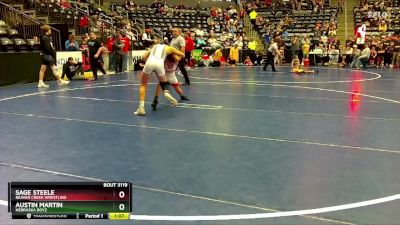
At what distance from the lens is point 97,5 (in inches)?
1112

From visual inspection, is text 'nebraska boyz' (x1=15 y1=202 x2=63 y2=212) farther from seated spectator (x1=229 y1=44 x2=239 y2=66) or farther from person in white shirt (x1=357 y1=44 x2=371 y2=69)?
seated spectator (x1=229 y1=44 x2=239 y2=66)

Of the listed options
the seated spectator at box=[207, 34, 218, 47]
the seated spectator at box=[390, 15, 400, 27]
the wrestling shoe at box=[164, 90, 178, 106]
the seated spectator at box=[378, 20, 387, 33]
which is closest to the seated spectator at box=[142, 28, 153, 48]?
the seated spectator at box=[207, 34, 218, 47]

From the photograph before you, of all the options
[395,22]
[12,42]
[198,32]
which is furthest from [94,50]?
[395,22]

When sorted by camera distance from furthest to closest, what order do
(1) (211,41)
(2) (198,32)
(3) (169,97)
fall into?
(2) (198,32) < (1) (211,41) < (3) (169,97)

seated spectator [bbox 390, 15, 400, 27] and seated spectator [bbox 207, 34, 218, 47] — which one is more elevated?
seated spectator [bbox 390, 15, 400, 27]

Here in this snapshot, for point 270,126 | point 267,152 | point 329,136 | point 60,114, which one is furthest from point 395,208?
point 60,114

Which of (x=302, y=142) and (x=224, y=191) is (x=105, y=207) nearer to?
(x=224, y=191)

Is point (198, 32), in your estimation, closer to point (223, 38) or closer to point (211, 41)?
point (211, 41)

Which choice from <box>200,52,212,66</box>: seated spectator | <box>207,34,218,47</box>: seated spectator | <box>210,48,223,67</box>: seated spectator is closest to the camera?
<box>200,52,212,66</box>: seated spectator

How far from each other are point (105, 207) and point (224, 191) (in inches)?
58.0

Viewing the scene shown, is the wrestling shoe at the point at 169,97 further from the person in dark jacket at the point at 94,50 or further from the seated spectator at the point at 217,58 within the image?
the seated spectator at the point at 217,58

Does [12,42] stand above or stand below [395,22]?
below

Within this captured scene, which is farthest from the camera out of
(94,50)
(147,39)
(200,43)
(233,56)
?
(200,43)
